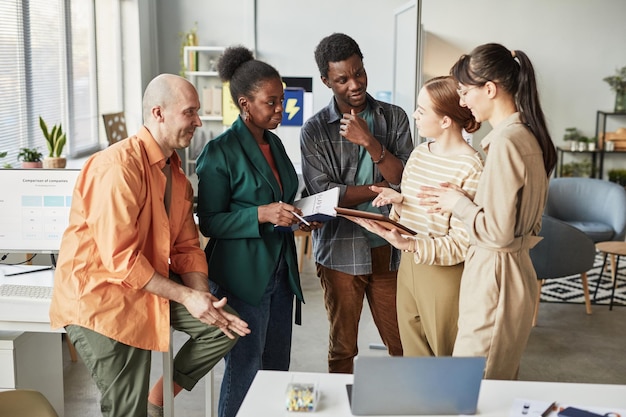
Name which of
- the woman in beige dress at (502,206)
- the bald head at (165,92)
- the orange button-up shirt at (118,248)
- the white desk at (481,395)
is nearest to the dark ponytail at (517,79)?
the woman in beige dress at (502,206)

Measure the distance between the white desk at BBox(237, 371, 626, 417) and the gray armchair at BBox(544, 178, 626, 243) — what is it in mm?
4627

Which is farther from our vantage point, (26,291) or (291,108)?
A: (291,108)

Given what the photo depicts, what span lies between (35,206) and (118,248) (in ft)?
3.15

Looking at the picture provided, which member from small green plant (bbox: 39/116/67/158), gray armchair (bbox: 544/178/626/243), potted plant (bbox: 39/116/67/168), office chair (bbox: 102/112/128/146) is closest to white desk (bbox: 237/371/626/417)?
potted plant (bbox: 39/116/67/168)

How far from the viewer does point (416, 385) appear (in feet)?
5.68

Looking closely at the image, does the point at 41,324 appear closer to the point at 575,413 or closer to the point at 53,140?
the point at 575,413

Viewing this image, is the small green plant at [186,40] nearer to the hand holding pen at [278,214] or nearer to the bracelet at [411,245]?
the hand holding pen at [278,214]

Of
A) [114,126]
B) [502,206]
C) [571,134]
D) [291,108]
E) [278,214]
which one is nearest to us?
[502,206]

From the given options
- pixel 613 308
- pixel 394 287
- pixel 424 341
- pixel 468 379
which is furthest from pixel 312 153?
pixel 613 308

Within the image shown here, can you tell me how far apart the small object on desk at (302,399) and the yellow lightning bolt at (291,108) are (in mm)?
5487

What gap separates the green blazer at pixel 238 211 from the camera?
8.49ft

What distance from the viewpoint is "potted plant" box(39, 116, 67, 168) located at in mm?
5156

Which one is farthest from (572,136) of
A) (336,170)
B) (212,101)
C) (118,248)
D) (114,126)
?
(118,248)

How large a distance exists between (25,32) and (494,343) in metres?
4.76
